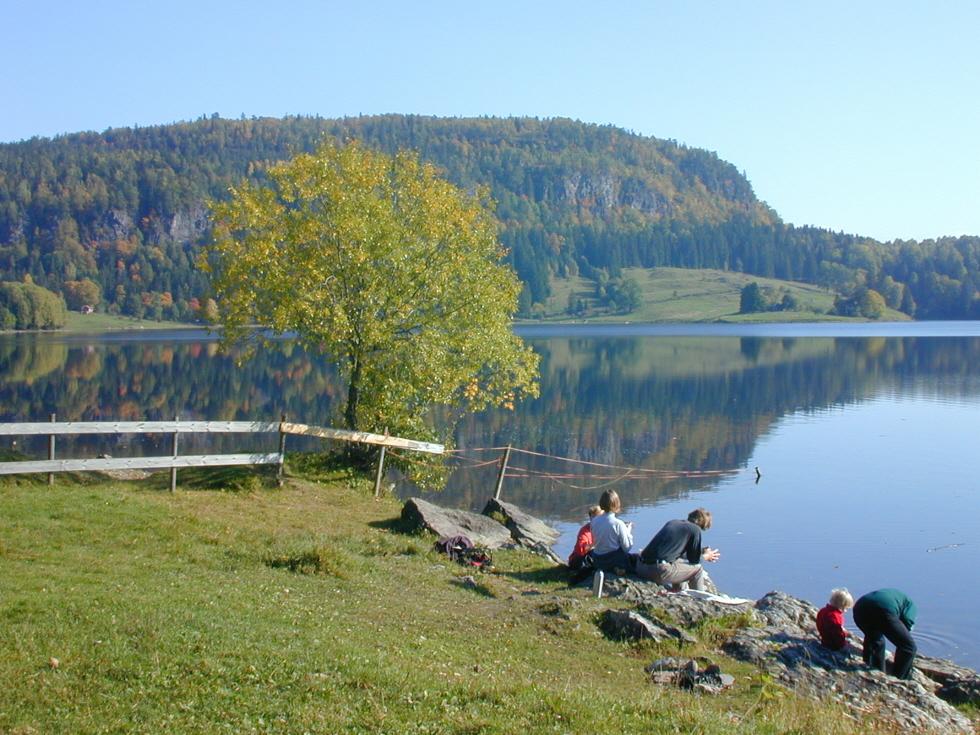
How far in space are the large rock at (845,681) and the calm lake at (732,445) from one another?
620 centimetres

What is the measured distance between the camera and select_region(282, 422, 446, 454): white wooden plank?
24391 mm

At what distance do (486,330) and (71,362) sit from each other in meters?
78.3

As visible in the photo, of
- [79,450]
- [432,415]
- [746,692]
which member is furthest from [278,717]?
[432,415]

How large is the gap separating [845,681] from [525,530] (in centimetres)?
1087

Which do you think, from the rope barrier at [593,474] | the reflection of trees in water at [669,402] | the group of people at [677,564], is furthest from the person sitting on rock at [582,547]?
the rope barrier at [593,474]

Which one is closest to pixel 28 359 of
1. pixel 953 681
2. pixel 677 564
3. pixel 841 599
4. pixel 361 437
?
pixel 361 437

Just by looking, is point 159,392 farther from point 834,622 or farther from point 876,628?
point 876,628

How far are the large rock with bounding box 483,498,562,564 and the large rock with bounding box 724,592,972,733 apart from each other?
6945mm

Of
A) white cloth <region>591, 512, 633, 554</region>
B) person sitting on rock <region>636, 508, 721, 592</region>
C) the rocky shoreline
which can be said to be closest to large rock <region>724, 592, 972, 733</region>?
the rocky shoreline

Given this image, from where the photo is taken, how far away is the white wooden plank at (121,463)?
20.7 metres

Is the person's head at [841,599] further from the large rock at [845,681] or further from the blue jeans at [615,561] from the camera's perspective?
A: the blue jeans at [615,561]

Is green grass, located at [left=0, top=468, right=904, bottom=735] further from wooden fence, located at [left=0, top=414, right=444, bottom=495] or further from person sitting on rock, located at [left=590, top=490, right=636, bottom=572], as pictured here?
wooden fence, located at [left=0, top=414, right=444, bottom=495]

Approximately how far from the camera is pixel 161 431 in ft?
72.8

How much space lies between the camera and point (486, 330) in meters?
29.2
